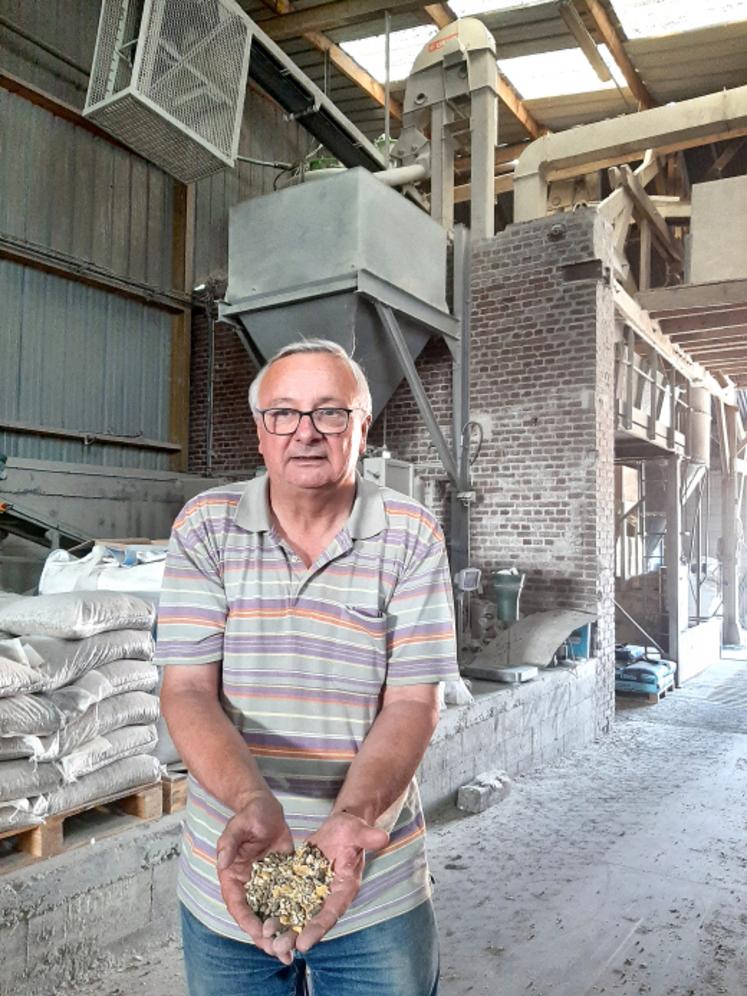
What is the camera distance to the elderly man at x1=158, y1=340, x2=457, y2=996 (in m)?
1.44

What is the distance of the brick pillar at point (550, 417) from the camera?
709 centimetres

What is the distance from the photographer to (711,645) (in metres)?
10.9

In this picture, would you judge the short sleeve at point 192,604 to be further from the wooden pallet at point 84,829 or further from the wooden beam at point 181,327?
the wooden beam at point 181,327

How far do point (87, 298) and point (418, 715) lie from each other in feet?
28.4

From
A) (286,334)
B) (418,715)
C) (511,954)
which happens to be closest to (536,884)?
(511,954)

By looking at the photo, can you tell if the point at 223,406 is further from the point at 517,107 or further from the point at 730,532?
the point at 730,532

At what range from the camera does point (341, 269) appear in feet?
21.4

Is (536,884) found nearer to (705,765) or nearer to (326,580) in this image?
(705,765)

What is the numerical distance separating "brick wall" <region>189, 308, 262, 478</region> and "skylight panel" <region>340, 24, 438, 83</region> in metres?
3.91

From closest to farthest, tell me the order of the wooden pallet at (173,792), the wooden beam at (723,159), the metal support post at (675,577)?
the wooden pallet at (173,792) → the metal support post at (675,577) → the wooden beam at (723,159)

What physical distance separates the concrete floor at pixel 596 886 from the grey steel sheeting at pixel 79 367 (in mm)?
6040

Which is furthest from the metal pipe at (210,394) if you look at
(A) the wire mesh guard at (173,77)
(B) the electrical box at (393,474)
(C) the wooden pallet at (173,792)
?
(C) the wooden pallet at (173,792)

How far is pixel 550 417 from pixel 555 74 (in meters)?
5.66

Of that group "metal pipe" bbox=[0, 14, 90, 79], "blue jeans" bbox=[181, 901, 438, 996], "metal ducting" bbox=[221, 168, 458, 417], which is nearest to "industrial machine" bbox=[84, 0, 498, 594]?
"metal ducting" bbox=[221, 168, 458, 417]
